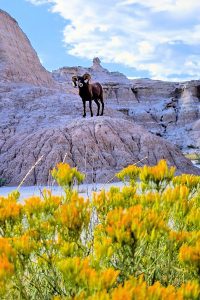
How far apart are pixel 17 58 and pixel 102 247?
63.6 feet

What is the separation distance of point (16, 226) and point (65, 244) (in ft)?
1.15

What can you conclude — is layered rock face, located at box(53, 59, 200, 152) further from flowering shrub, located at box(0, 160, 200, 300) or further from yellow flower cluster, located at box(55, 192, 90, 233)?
yellow flower cluster, located at box(55, 192, 90, 233)

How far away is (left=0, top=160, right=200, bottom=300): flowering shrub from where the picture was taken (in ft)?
3.26

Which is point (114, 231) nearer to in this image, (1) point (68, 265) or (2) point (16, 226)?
(1) point (68, 265)

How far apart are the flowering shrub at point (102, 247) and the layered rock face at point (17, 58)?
1559 cm

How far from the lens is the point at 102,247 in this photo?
1.23m

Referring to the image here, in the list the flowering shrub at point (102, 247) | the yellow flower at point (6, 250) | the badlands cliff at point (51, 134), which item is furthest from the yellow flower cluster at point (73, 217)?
the badlands cliff at point (51, 134)

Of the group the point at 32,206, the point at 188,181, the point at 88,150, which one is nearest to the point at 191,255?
the point at 32,206

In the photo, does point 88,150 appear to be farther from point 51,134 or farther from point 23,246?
point 23,246

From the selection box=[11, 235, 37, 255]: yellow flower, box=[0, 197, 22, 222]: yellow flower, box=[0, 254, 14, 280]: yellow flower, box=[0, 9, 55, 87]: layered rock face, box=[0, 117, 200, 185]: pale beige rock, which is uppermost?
box=[0, 9, 55, 87]: layered rock face

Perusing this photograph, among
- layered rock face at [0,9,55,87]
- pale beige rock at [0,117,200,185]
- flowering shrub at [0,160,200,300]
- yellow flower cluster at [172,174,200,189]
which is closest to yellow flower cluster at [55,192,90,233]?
flowering shrub at [0,160,200,300]

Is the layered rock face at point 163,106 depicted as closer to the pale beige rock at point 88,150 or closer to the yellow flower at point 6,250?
the pale beige rock at point 88,150

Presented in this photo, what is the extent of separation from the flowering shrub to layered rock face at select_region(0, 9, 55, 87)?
15.6m

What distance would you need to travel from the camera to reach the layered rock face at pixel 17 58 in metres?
18.1
